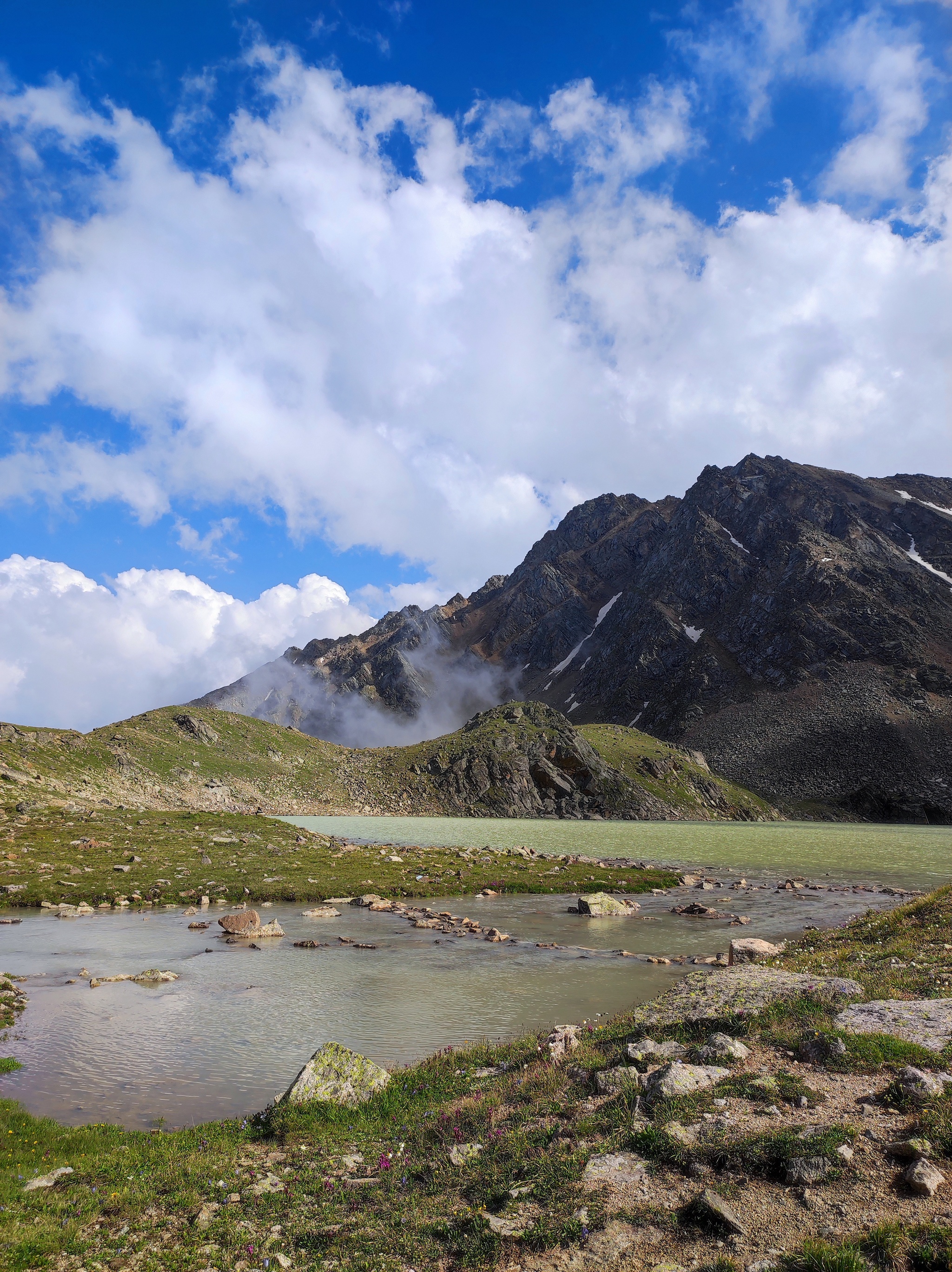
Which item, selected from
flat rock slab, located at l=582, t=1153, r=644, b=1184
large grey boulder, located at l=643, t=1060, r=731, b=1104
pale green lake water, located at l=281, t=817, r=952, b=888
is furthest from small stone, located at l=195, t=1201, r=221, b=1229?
pale green lake water, located at l=281, t=817, r=952, b=888

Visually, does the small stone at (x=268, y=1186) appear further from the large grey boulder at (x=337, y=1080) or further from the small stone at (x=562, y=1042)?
the small stone at (x=562, y=1042)

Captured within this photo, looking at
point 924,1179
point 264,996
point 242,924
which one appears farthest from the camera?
point 242,924

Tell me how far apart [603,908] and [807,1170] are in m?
30.6

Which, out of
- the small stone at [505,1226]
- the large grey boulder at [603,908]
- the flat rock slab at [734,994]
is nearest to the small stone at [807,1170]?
the small stone at [505,1226]

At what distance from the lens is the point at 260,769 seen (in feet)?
497

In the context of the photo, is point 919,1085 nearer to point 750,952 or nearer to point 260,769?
point 750,952

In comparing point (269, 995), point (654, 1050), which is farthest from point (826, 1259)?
point (269, 995)

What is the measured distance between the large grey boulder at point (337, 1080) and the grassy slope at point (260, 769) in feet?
227

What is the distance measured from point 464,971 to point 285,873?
2376cm

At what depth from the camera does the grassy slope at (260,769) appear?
315 feet

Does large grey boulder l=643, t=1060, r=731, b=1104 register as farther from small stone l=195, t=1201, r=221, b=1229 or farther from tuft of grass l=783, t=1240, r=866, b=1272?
small stone l=195, t=1201, r=221, b=1229

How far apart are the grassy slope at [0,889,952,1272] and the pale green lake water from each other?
51.0 meters

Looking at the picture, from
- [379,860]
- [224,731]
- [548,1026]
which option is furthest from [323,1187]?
[224,731]

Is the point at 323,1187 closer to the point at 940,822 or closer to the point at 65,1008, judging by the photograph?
the point at 65,1008
